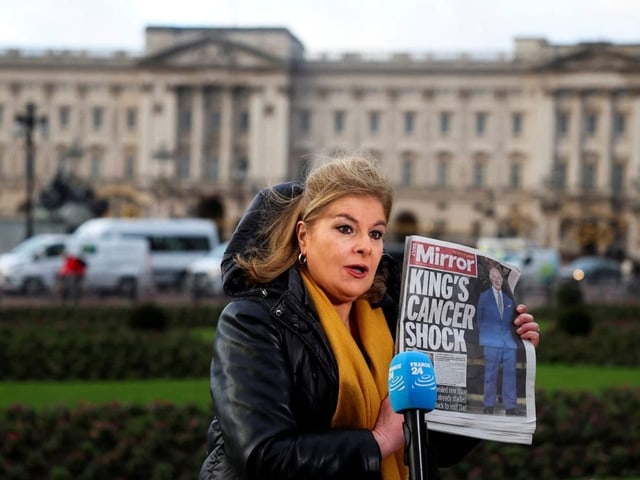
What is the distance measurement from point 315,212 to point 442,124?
70787mm

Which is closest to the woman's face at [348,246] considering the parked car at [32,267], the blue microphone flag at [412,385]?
the blue microphone flag at [412,385]

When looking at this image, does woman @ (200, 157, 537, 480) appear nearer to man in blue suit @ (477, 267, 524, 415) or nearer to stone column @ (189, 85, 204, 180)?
man in blue suit @ (477, 267, 524, 415)

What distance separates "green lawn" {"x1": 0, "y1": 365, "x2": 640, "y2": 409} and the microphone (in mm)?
7958

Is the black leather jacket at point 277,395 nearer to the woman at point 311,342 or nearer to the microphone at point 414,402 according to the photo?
the woman at point 311,342

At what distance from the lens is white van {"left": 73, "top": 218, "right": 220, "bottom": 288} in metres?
38.9

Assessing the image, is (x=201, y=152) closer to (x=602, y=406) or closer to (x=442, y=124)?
(x=442, y=124)

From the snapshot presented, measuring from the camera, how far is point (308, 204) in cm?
316

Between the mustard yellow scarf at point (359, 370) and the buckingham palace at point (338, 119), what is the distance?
219 ft

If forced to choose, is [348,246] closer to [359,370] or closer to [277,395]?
[359,370]

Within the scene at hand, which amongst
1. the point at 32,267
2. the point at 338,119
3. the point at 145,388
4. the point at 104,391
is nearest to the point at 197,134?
the point at 338,119

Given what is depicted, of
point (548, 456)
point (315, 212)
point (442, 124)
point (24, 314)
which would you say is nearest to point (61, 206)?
point (24, 314)

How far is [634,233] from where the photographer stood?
6719cm

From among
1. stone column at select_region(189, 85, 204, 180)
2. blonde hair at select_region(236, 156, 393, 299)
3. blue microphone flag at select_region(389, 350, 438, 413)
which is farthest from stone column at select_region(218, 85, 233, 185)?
blue microphone flag at select_region(389, 350, 438, 413)

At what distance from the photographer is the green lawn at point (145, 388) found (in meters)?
11.5
